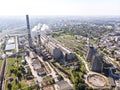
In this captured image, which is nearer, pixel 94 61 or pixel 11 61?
pixel 94 61

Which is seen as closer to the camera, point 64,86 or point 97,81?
point 64,86

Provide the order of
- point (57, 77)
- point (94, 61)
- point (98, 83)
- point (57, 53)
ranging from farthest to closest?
point (57, 53) < point (94, 61) < point (57, 77) < point (98, 83)

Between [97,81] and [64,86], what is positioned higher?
[64,86]

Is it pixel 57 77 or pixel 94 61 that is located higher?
pixel 94 61

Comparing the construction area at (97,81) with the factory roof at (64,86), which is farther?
the construction area at (97,81)

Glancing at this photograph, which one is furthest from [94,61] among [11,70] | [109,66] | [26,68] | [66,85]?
[11,70]

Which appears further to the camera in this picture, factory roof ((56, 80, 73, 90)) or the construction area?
the construction area

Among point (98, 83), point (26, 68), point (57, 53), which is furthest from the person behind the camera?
point (57, 53)

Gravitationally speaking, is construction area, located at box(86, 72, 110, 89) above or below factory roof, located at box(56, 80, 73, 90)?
below

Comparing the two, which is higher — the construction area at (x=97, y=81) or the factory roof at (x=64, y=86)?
the factory roof at (x=64, y=86)

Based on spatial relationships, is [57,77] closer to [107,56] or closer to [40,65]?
[40,65]
